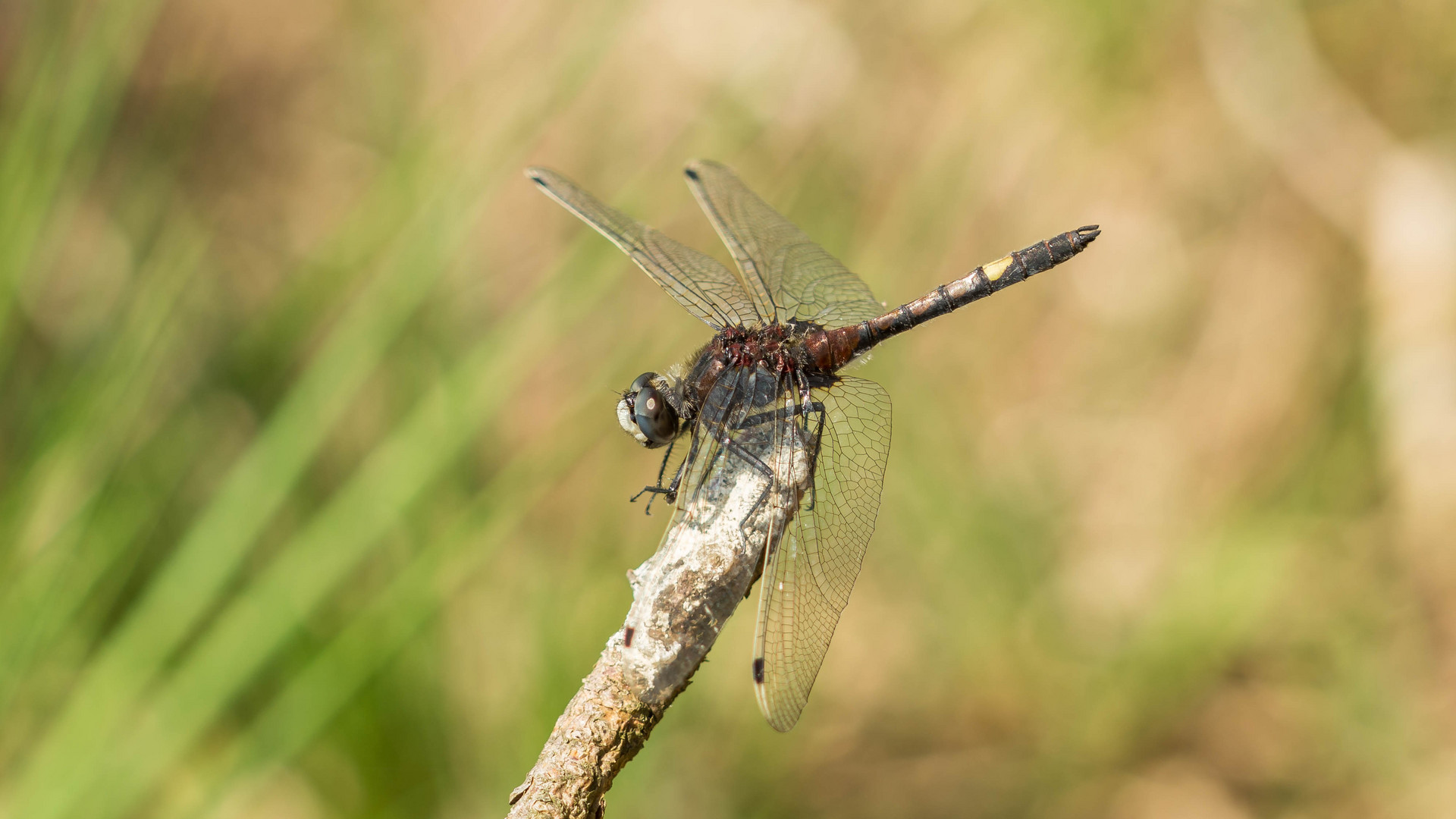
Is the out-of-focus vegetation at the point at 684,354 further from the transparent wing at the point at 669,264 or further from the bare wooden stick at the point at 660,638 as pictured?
the bare wooden stick at the point at 660,638

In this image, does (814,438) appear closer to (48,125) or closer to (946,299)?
(946,299)

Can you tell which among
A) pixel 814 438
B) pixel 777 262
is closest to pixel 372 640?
pixel 814 438

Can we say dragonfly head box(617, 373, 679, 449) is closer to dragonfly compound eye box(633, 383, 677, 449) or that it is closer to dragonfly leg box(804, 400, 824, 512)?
dragonfly compound eye box(633, 383, 677, 449)

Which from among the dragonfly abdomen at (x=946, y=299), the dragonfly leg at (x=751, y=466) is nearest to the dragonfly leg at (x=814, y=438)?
the dragonfly leg at (x=751, y=466)

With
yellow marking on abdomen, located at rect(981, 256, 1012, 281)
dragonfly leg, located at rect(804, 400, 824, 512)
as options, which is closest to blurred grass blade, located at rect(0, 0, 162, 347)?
dragonfly leg, located at rect(804, 400, 824, 512)

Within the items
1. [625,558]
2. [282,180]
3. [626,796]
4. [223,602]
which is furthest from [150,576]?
[282,180]

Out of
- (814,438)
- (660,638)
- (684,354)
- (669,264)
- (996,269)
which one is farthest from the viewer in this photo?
(684,354)
